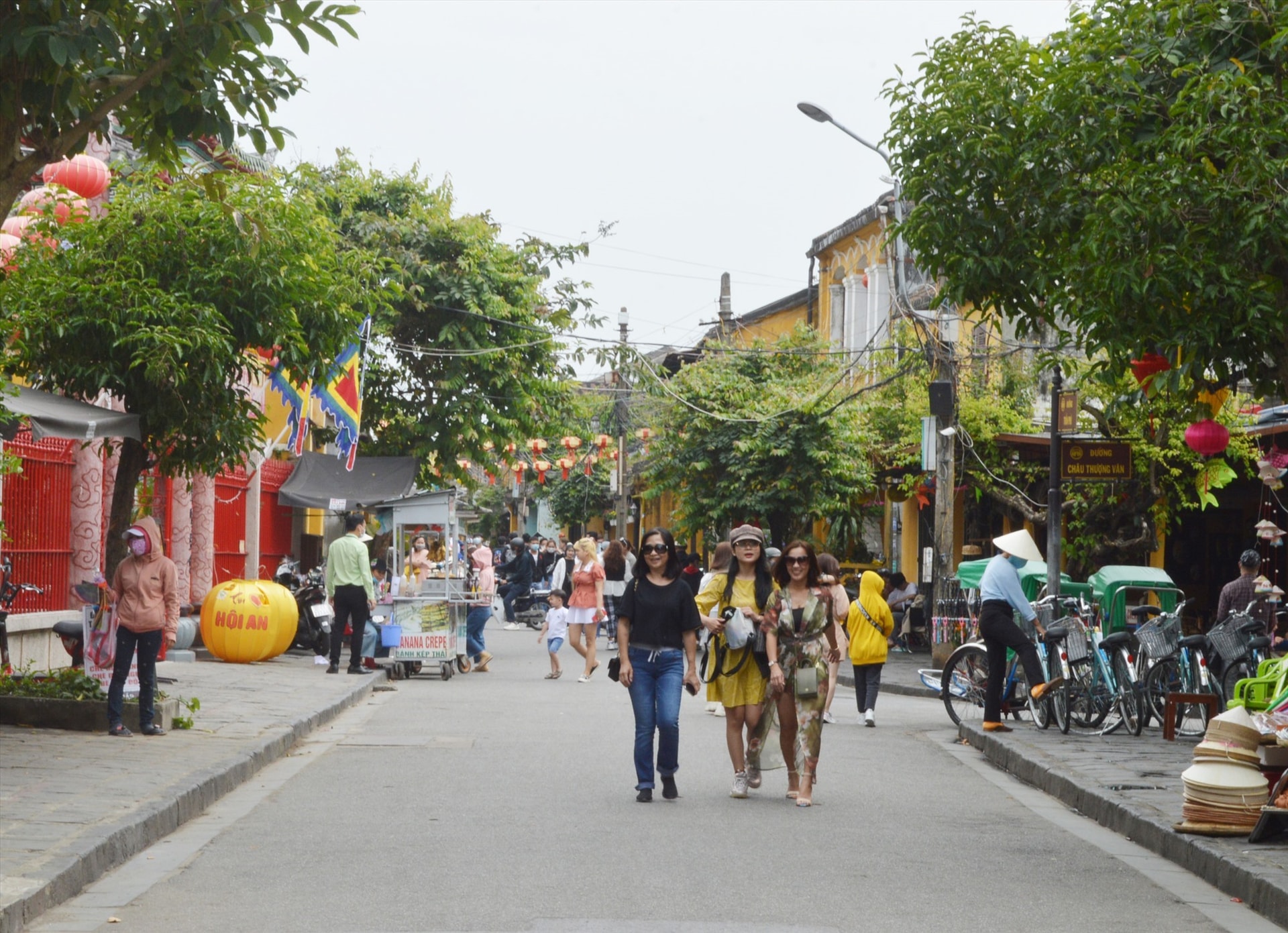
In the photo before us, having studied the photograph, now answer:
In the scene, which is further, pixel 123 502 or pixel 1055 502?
pixel 1055 502

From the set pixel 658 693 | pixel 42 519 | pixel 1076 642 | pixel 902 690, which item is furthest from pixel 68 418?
pixel 902 690

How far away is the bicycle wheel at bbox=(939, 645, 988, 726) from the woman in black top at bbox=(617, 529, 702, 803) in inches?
234

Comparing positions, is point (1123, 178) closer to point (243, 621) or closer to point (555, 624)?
point (243, 621)

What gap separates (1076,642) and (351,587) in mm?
9034

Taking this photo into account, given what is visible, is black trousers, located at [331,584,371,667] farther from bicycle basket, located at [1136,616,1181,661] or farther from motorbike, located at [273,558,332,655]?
bicycle basket, located at [1136,616,1181,661]

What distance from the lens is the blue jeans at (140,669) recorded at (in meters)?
12.8

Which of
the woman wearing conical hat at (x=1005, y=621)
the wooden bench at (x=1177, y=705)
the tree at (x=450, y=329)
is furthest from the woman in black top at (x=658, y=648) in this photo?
the tree at (x=450, y=329)

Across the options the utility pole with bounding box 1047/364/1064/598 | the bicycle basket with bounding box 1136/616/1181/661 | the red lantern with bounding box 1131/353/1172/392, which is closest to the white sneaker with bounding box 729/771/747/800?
the red lantern with bounding box 1131/353/1172/392

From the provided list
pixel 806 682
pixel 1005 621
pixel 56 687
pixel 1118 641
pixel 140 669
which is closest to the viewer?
pixel 806 682

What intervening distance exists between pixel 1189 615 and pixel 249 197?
19691 mm

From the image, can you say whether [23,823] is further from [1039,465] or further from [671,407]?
[671,407]

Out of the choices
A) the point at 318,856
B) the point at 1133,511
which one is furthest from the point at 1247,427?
the point at 318,856

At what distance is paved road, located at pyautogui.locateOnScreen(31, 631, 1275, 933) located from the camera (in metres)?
7.28

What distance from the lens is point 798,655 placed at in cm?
1120
